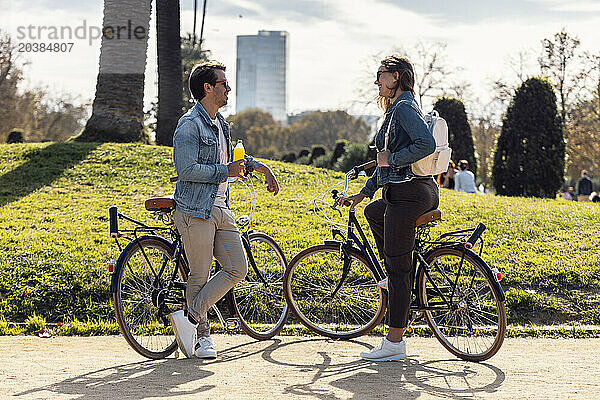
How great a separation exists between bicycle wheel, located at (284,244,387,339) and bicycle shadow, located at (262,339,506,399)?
0.65 meters

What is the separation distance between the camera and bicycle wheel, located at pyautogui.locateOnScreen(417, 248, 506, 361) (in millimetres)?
5270

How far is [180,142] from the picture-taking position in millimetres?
5152

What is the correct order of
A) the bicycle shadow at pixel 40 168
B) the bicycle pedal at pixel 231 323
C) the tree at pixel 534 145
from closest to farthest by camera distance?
the bicycle pedal at pixel 231 323
the bicycle shadow at pixel 40 168
the tree at pixel 534 145

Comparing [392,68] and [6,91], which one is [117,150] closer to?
[392,68]

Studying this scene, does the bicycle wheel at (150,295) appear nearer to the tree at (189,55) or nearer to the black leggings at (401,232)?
the black leggings at (401,232)

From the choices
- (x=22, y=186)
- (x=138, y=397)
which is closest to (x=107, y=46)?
(x=22, y=186)

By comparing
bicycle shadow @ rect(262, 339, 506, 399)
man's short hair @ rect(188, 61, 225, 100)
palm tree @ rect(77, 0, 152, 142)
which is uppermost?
palm tree @ rect(77, 0, 152, 142)

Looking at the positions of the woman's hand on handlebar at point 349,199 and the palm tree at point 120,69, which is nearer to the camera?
the woman's hand on handlebar at point 349,199

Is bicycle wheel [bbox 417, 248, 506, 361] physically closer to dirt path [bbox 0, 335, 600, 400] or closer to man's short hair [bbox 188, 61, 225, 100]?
dirt path [bbox 0, 335, 600, 400]

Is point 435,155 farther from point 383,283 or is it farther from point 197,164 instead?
point 197,164

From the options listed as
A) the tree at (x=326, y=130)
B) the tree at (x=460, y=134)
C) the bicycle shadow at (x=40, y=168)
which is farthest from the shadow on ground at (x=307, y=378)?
the tree at (x=326, y=130)

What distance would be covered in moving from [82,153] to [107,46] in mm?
2450

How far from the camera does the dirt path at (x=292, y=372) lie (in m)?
4.48

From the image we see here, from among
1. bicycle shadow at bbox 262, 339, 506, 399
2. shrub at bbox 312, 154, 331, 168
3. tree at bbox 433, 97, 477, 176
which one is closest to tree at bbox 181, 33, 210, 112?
shrub at bbox 312, 154, 331, 168
